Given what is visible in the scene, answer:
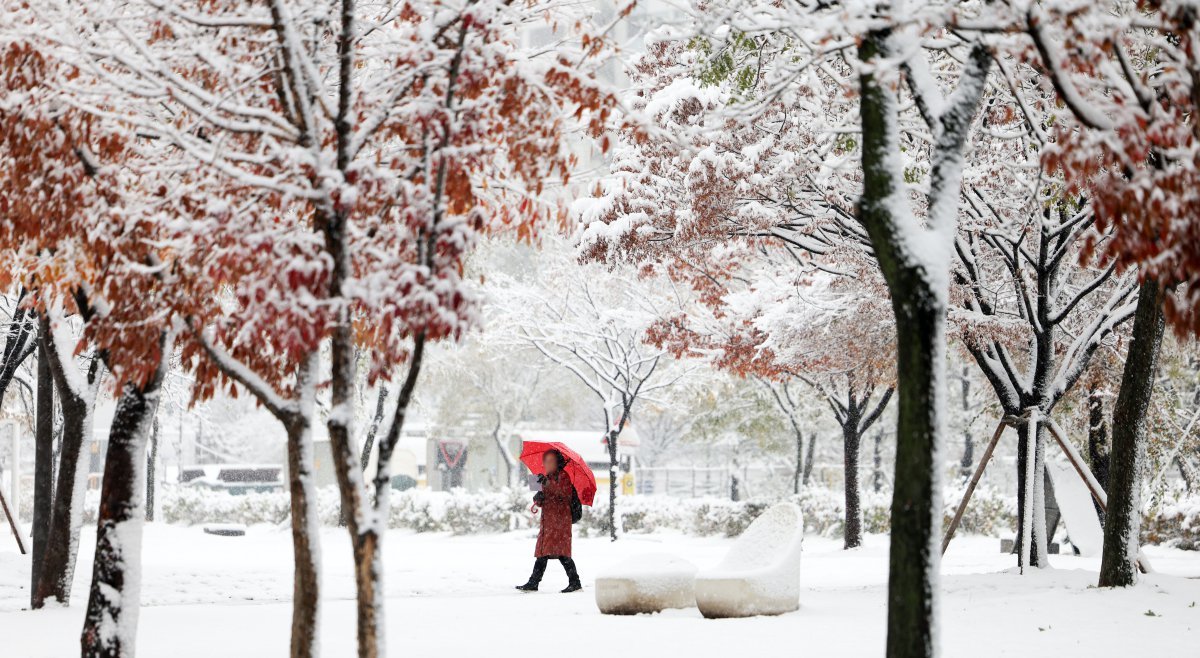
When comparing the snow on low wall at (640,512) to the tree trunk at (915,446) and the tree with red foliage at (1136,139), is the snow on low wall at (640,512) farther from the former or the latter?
the tree with red foliage at (1136,139)

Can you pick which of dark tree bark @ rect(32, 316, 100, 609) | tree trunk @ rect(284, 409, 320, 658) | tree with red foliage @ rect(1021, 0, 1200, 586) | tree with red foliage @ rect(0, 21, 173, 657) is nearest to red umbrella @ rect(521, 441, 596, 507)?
dark tree bark @ rect(32, 316, 100, 609)

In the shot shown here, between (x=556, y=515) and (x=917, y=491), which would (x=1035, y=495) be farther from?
(x=917, y=491)

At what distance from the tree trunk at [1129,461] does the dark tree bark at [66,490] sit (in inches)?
374

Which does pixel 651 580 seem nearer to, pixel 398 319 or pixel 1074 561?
pixel 398 319

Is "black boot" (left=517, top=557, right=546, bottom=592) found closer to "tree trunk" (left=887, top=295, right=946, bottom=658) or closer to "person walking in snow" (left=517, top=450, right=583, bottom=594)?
"person walking in snow" (left=517, top=450, right=583, bottom=594)

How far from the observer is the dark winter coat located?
1364 centimetres

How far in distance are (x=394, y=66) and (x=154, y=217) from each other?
139cm

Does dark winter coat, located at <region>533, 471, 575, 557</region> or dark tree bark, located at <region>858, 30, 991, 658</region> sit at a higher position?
dark tree bark, located at <region>858, 30, 991, 658</region>

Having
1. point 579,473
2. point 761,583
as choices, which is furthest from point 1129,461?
point 579,473

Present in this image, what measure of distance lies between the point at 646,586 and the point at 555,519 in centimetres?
268

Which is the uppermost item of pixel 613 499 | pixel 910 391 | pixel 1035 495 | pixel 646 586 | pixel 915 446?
pixel 910 391

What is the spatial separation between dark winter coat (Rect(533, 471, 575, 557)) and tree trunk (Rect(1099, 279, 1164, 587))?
5638mm

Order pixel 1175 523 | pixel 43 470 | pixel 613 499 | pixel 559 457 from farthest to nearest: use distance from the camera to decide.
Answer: pixel 613 499
pixel 1175 523
pixel 559 457
pixel 43 470

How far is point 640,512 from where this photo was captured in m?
27.9
